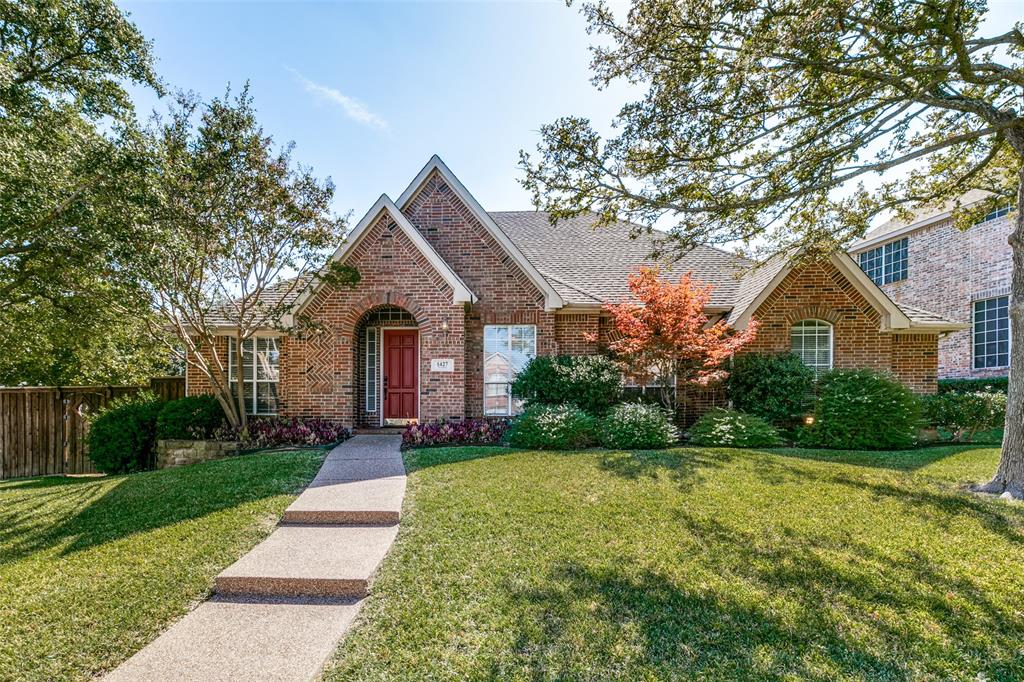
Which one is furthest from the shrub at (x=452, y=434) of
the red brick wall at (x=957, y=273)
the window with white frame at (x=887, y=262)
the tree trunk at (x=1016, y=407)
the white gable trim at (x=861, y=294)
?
the window with white frame at (x=887, y=262)

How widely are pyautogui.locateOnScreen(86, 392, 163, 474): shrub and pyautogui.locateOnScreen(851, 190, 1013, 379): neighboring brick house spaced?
24835 mm

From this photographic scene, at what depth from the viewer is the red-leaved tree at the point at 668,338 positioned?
10328mm

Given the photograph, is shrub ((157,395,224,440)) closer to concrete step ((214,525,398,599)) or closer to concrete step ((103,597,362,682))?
concrete step ((214,525,398,599))

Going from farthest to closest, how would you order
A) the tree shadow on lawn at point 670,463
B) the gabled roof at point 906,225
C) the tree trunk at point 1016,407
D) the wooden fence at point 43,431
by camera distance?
the gabled roof at point 906,225 < the wooden fence at point 43,431 < the tree shadow on lawn at point 670,463 < the tree trunk at point 1016,407

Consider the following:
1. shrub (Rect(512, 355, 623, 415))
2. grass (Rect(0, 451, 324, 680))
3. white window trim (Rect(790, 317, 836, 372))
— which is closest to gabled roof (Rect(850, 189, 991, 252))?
white window trim (Rect(790, 317, 836, 372))

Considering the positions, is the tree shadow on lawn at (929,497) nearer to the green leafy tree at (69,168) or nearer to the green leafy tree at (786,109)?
the green leafy tree at (786,109)

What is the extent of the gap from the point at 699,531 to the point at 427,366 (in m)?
7.30

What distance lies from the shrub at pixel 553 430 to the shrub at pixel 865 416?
4.94m

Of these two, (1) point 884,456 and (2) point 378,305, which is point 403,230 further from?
(1) point 884,456

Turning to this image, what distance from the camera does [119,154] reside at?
25.7ft

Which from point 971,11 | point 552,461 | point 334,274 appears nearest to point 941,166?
point 971,11

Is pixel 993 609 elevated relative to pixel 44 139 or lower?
lower

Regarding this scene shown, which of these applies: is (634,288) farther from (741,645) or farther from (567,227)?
(741,645)

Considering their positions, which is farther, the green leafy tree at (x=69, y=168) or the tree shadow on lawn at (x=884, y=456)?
the tree shadow on lawn at (x=884, y=456)
